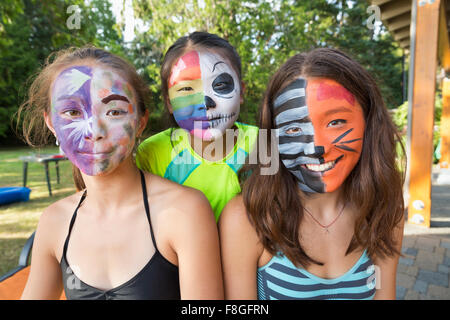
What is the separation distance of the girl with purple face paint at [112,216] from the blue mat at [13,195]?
6166mm

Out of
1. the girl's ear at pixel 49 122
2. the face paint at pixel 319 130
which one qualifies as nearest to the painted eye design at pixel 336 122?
the face paint at pixel 319 130

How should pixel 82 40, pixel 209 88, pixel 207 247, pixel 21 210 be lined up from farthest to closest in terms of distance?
pixel 21 210
pixel 82 40
pixel 209 88
pixel 207 247

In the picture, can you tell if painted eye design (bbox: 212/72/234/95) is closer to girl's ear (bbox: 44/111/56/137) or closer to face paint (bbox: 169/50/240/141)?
face paint (bbox: 169/50/240/141)

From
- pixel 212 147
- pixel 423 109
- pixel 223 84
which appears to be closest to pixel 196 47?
pixel 223 84

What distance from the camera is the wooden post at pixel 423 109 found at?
4094mm

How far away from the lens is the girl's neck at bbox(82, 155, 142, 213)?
1.33 metres

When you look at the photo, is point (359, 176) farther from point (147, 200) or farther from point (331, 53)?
point (147, 200)

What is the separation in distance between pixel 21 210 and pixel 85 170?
5995 mm

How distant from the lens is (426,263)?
3514mm

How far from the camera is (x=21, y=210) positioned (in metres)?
6.02

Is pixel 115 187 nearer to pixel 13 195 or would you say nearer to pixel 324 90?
pixel 324 90

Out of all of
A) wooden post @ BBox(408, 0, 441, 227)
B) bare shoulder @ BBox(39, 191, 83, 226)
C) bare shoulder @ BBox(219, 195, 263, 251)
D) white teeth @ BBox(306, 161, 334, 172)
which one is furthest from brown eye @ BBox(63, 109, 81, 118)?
wooden post @ BBox(408, 0, 441, 227)

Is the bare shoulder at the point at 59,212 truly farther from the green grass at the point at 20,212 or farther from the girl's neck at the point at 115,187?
the green grass at the point at 20,212

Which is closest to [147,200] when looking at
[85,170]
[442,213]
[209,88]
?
[85,170]
